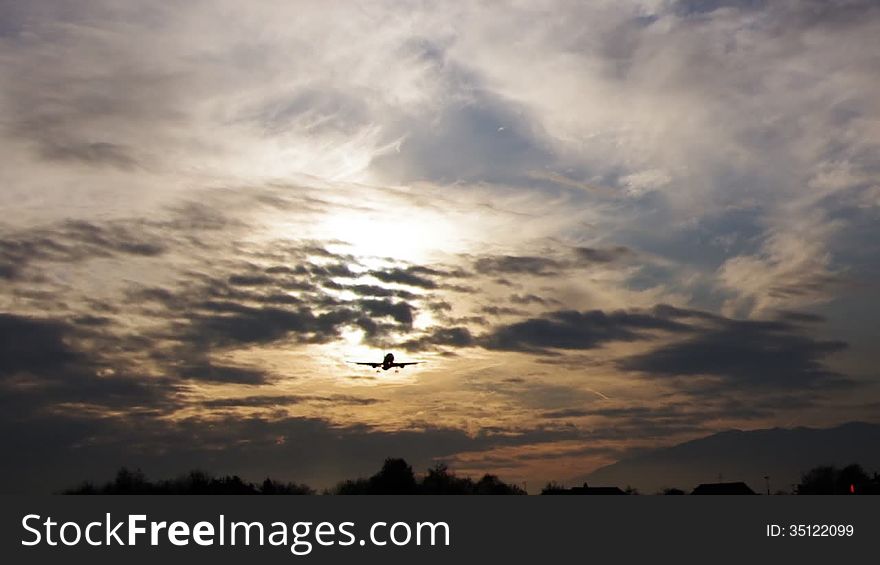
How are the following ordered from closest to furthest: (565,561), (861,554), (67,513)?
1. (861,554)
2. (565,561)
3. (67,513)

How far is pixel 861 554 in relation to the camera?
11444 centimetres

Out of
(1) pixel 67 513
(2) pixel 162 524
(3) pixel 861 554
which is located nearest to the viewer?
(3) pixel 861 554

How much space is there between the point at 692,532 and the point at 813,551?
21185mm

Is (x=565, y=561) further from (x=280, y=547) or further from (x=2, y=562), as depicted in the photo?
(x=2, y=562)

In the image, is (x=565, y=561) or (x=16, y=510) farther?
(x=16, y=510)

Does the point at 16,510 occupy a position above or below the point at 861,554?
above

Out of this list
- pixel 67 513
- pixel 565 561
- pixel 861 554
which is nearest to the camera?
pixel 861 554

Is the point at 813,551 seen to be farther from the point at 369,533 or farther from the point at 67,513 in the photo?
the point at 67,513

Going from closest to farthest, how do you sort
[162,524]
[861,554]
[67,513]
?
[861,554], [162,524], [67,513]

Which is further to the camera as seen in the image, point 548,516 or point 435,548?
point 548,516

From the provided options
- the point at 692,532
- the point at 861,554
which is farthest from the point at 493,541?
the point at 861,554

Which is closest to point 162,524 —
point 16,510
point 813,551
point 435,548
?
point 16,510

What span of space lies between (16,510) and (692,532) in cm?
8979

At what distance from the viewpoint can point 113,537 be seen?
125 m
